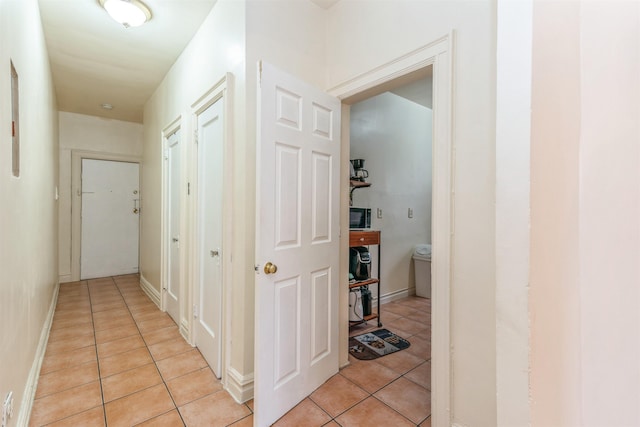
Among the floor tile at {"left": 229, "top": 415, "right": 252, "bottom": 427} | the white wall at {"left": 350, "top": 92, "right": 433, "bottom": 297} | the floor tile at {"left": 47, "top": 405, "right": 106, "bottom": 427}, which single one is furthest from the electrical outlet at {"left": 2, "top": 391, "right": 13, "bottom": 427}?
the white wall at {"left": 350, "top": 92, "right": 433, "bottom": 297}

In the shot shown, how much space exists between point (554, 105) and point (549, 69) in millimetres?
73

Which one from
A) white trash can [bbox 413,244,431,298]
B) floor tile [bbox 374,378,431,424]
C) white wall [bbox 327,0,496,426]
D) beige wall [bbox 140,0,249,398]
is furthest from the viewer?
white trash can [bbox 413,244,431,298]

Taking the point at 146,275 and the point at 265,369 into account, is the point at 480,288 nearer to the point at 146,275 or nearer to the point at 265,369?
the point at 265,369

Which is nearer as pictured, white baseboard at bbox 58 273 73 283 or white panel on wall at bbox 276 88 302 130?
white panel on wall at bbox 276 88 302 130

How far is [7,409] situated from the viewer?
122 centimetres

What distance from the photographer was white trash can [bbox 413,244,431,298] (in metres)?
3.92

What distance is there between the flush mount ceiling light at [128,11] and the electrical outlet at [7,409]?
7.74ft

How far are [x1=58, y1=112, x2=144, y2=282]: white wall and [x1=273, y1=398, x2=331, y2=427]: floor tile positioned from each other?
466 cm

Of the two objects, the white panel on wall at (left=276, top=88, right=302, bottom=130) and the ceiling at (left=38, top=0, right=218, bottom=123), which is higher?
the ceiling at (left=38, top=0, right=218, bottom=123)

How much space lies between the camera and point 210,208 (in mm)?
2266

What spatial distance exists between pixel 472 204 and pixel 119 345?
292cm

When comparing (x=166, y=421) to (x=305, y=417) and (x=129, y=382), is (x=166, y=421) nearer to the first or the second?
Result: (x=129, y=382)

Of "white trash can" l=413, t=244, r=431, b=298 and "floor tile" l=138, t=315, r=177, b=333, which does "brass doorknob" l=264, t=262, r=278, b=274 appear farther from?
"white trash can" l=413, t=244, r=431, b=298

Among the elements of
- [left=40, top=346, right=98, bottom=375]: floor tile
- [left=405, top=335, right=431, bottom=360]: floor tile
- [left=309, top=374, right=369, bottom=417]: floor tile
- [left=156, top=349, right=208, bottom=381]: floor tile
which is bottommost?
[left=405, top=335, right=431, bottom=360]: floor tile
